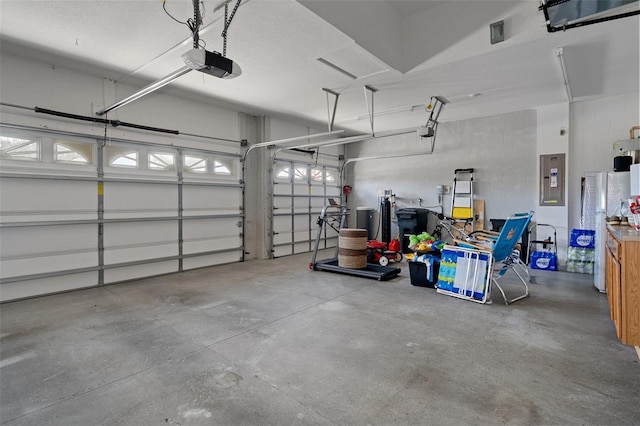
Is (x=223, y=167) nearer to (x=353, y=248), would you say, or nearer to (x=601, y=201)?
(x=353, y=248)

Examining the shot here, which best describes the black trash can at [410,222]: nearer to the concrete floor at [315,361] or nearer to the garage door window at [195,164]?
the concrete floor at [315,361]

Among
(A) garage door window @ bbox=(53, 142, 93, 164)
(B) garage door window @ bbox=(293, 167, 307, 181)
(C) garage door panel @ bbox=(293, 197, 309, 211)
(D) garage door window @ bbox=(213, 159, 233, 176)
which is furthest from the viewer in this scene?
(B) garage door window @ bbox=(293, 167, 307, 181)

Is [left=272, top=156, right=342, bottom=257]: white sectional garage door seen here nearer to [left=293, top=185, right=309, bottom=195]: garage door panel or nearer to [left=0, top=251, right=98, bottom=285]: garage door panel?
[left=293, top=185, right=309, bottom=195]: garage door panel

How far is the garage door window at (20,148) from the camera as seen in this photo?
4102mm

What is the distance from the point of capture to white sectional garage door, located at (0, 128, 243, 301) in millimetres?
4223

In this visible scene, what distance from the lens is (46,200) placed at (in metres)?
4.42

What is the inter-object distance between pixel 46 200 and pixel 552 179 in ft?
28.2

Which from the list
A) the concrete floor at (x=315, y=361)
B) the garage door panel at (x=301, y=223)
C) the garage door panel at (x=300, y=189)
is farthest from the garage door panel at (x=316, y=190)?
the concrete floor at (x=315, y=361)

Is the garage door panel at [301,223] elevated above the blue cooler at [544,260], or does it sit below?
above

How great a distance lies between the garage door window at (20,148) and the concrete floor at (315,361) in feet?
6.41

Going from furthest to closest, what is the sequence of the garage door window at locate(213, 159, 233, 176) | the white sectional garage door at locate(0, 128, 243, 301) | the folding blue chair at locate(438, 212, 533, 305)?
the garage door window at locate(213, 159, 233, 176) → the white sectional garage door at locate(0, 128, 243, 301) → the folding blue chair at locate(438, 212, 533, 305)

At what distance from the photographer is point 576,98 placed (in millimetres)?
5766

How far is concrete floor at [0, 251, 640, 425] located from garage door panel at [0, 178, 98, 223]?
118 centimetres

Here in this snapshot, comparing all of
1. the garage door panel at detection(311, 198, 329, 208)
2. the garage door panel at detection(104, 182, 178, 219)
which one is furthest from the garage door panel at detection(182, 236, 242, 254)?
the garage door panel at detection(311, 198, 329, 208)
